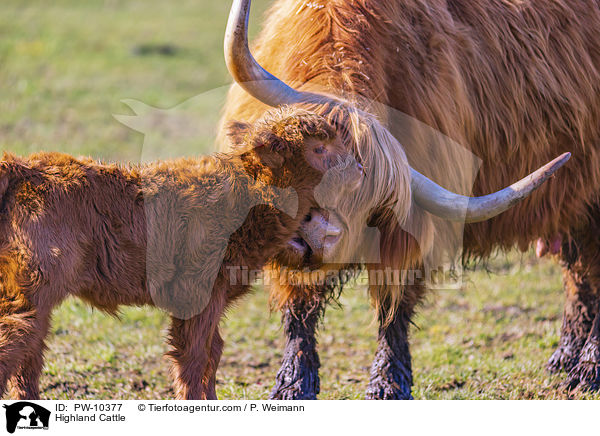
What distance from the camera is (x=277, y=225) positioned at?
3.11 meters

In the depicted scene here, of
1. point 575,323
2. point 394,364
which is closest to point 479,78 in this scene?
point 394,364

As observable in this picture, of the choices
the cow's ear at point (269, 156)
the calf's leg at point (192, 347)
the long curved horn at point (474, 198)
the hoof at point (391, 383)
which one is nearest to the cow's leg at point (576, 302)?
the hoof at point (391, 383)

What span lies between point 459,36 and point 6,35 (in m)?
10.1

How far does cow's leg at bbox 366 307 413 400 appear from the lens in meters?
4.36

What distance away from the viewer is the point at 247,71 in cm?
330

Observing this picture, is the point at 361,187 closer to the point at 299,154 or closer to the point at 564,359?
the point at 299,154

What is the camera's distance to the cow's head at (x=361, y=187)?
3189 mm

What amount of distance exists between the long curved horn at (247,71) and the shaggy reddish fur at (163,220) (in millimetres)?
199

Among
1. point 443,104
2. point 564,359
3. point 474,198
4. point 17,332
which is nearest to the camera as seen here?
point 17,332

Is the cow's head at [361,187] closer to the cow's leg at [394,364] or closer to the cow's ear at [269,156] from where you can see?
the cow's ear at [269,156]

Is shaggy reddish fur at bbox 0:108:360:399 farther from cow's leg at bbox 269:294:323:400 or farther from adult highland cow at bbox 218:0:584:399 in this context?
cow's leg at bbox 269:294:323:400

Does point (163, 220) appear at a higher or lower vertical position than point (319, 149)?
lower

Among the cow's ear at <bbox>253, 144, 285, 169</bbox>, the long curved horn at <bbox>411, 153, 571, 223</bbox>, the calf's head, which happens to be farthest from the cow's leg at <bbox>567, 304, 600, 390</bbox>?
the cow's ear at <bbox>253, 144, 285, 169</bbox>

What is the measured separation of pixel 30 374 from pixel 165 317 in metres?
2.27
